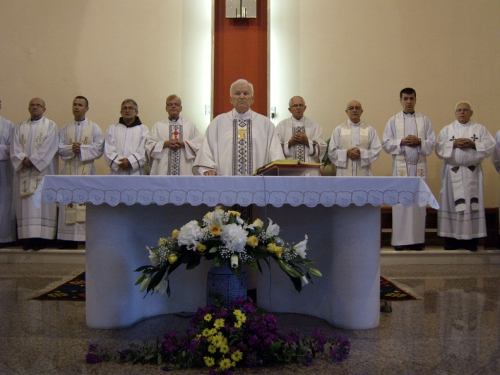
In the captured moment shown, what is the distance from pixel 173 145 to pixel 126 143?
0.65m

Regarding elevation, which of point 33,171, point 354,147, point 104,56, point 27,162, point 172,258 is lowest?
point 172,258

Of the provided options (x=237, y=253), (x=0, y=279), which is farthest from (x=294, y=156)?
(x=237, y=253)

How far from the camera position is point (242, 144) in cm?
450

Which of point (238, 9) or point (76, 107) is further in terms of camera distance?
point (238, 9)

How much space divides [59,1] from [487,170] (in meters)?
7.05

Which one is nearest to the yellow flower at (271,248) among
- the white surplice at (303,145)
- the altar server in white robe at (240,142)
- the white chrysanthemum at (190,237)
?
the white chrysanthemum at (190,237)

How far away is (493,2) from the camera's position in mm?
8109

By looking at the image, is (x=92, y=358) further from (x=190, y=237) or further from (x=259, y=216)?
(x=259, y=216)

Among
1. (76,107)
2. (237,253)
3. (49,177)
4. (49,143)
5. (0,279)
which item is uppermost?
(76,107)

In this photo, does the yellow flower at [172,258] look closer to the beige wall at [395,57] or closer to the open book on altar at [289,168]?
the open book on altar at [289,168]

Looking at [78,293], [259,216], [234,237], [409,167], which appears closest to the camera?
[234,237]

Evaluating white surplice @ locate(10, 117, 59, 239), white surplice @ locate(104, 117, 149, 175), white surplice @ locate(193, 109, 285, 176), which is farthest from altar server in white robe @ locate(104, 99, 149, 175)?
white surplice @ locate(193, 109, 285, 176)

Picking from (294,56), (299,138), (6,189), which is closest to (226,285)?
(299,138)

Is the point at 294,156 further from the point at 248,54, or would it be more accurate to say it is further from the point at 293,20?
the point at 293,20
